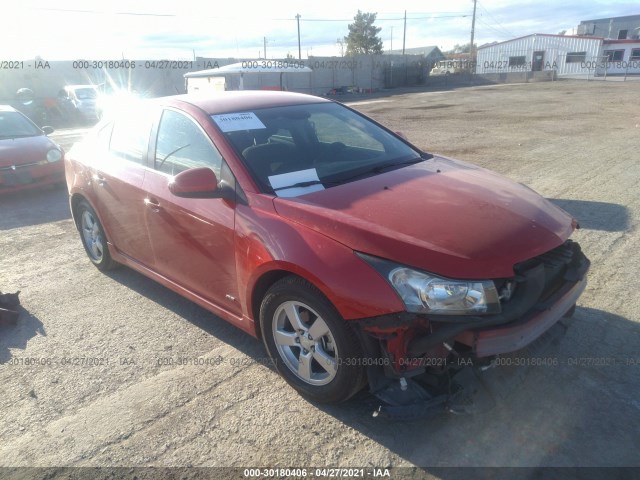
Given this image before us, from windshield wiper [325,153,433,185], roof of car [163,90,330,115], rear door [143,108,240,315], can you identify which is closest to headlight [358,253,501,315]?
windshield wiper [325,153,433,185]

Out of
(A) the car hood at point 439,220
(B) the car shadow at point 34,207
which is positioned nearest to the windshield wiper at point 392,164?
(A) the car hood at point 439,220

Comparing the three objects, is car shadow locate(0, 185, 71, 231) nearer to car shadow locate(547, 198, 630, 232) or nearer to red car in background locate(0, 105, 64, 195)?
red car in background locate(0, 105, 64, 195)

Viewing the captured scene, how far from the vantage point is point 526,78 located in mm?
43844

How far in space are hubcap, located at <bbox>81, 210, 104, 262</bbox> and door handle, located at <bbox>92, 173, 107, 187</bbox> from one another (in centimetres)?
→ 46

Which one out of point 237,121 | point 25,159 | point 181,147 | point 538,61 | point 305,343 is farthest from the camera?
point 538,61

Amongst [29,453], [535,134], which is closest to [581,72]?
[535,134]

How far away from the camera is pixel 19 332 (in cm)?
386

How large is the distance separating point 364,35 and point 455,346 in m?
79.6

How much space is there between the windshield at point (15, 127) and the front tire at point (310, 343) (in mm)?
7643

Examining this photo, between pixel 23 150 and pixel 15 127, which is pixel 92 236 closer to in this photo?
pixel 23 150

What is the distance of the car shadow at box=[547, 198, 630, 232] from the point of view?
17.8ft

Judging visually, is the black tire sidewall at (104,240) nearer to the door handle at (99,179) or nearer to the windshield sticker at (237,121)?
the door handle at (99,179)

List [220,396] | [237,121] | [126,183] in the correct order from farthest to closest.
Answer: [126,183], [237,121], [220,396]

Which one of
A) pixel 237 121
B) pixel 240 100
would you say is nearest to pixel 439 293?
pixel 237 121
